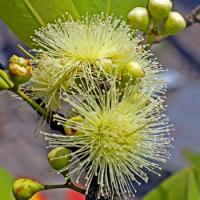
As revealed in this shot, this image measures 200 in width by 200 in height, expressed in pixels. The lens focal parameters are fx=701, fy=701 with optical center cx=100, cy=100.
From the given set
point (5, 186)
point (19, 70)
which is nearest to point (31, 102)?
point (19, 70)

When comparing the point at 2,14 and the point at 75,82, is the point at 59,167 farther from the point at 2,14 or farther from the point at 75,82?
the point at 2,14

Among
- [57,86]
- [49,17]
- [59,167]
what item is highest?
[49,17]

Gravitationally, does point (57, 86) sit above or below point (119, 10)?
below

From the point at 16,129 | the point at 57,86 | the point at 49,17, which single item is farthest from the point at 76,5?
the point at 16,129

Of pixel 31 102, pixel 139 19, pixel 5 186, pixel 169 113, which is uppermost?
pixel 169 113

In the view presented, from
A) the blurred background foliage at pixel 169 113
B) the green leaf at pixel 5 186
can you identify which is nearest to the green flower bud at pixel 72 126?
the green leaf at pixel 5 186

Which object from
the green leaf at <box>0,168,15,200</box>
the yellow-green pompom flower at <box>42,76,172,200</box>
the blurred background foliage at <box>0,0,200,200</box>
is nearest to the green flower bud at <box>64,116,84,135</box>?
the yellow-green pompom flower at <box>42,76,172,200</box>

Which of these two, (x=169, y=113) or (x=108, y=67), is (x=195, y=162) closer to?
(x=108, y=67)
